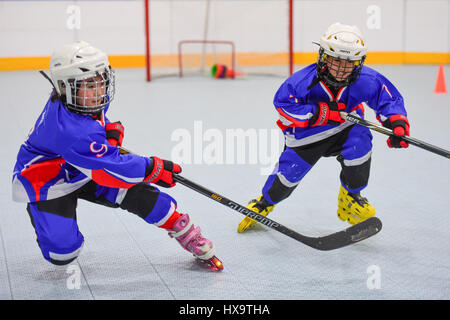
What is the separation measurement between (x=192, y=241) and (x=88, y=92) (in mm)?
742

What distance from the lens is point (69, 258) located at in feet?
7.43

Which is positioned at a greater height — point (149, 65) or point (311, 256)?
point (149, 65)

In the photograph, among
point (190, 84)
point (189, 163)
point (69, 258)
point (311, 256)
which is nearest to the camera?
point (69, 258)

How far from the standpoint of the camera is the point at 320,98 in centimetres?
265

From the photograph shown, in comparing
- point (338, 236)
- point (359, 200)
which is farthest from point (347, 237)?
point (359, 200)

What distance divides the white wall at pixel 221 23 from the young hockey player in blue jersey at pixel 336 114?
5.91 m

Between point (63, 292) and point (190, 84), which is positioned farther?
point (190, 84)

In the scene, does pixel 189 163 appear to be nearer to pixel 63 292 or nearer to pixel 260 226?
pixel 260 226

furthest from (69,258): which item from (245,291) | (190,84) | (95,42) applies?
(95,42)

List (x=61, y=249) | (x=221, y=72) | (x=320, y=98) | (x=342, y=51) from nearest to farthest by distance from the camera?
(x=61, y=249), (x=342, y=51), (x=320, y=98), (x=221, y=72)

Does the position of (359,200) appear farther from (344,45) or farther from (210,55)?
(210,55)
